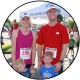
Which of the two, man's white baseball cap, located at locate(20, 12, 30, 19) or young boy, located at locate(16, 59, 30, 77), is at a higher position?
man's white baseball cap, located at locate(20, 12, 30, 19)

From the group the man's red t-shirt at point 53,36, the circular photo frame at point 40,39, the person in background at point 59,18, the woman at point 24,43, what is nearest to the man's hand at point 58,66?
the circular photo frame at point 40,39

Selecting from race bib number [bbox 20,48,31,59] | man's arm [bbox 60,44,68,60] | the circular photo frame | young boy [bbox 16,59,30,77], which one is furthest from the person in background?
young boy [bbox 16,59,30,77]

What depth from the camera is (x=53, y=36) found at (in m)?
4.14

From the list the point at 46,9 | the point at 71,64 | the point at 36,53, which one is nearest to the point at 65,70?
the point at 71,64

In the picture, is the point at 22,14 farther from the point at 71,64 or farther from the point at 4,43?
the point at 71,64

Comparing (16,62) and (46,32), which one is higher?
(46,32)

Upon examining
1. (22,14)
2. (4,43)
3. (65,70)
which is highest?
(22,14)

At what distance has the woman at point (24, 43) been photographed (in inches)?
163

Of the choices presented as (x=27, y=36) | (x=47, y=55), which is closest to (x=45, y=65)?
(x=47, y=55)

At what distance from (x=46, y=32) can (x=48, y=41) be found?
10 centimetres

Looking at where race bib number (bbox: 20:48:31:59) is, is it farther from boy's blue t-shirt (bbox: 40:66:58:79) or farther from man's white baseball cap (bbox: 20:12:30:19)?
man's white baseball cap (bbox: 20:12:30:19)

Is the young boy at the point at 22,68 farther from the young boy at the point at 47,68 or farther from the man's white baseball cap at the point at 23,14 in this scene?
the man's white baseball cap at the point at 23,14

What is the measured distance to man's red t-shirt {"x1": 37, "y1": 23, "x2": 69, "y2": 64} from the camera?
413 centimetres

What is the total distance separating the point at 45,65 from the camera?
4.20m
